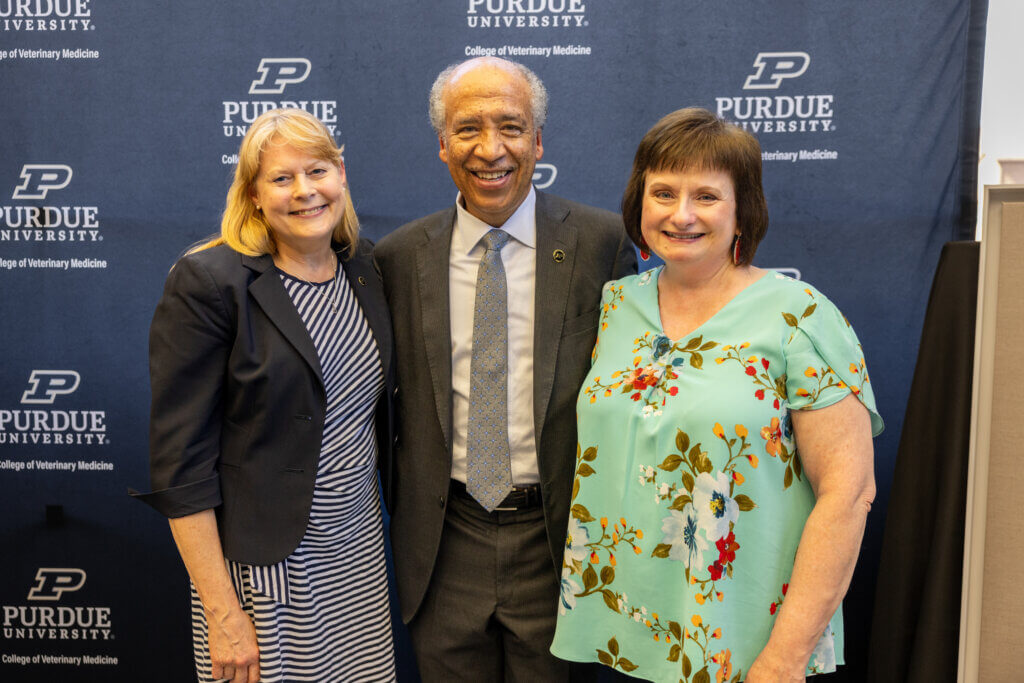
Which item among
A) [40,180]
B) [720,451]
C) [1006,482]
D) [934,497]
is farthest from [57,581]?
[1006,482]

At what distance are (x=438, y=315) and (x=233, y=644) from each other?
A: 840mm

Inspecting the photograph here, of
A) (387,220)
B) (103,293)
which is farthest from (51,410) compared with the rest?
(387,220)

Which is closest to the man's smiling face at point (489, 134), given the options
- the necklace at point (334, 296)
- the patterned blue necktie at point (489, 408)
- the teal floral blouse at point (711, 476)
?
the patterned blue necktie at point (489, 408)

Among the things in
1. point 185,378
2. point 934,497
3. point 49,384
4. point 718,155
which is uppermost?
point 718,155

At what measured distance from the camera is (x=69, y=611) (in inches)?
115

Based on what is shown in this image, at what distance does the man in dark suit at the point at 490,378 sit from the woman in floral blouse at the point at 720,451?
19cm

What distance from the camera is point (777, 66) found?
101 inches

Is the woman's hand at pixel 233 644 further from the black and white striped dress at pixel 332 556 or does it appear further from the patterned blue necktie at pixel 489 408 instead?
the patterned blue necktie at pixel 489 408

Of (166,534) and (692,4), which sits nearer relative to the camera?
(692,4)

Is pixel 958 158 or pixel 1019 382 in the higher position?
pixel 958 158

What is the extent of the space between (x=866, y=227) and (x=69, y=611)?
3.22 metres

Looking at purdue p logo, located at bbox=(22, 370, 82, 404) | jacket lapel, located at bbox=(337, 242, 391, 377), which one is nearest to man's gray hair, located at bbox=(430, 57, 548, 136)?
jacket lapel, located at bbox=(337, 242, 391, 377)

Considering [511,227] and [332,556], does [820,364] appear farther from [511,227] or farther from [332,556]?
[332,556]

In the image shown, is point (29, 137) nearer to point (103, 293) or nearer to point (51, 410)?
point (103, 293)
